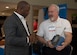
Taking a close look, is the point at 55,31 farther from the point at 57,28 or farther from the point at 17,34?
the point at 17,34

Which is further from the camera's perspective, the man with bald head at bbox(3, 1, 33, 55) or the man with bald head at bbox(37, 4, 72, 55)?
the man with bald head at bbox(37, 4, 72, 55)

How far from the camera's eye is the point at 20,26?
2293mm

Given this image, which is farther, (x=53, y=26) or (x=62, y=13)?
(x=62, y=13)

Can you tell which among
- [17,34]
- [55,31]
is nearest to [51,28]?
[55,31]

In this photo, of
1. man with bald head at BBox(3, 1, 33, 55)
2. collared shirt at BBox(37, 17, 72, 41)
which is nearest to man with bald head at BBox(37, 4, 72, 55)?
collared shirt at BBox(37, 17, 72, 41)

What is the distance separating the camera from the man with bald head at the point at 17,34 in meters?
2.22

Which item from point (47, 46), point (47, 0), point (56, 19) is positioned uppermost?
point (47, 0)

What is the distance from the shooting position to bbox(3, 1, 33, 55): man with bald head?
87.5 inches

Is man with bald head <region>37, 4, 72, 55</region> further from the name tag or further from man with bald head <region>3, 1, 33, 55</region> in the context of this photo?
man with bald head <region>3, 1, 33, 55</region>

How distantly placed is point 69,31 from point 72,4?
471 cm

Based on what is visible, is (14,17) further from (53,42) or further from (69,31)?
(69,31)

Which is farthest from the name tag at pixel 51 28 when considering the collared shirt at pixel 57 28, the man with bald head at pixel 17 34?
the man with bald head at pixel 17 34

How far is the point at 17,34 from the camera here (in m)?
2.29

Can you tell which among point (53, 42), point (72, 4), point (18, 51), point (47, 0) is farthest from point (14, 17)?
point (72, 4)
